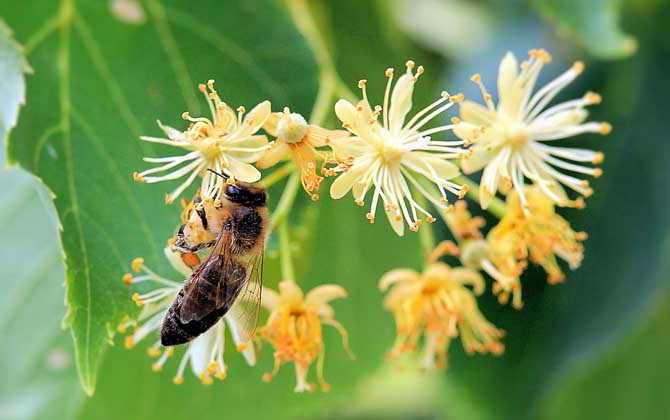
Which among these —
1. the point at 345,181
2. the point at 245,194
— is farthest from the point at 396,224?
the point at 245,194

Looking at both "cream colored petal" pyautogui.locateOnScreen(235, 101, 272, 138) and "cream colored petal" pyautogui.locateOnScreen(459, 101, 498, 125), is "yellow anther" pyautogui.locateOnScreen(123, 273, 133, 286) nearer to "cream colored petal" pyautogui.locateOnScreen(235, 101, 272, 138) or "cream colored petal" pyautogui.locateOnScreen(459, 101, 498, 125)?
"cream colored petal" pyautogui.locateOnScreen(235, 101, 272, 138)

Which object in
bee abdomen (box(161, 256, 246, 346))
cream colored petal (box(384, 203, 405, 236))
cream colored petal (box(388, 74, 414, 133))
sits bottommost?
bee abdomen (box(161, 256, 246, 346))

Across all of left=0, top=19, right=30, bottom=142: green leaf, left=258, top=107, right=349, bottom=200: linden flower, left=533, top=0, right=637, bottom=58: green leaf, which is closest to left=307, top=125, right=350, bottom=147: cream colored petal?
left=258, top=107, right=349, bottom=200: linden flower

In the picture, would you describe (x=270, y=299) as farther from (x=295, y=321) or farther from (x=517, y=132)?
(x=517, y=132)

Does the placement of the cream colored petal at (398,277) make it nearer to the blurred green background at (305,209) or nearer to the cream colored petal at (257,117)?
the blurred green background at (305,209)

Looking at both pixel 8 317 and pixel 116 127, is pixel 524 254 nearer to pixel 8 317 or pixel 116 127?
pixel 116 127

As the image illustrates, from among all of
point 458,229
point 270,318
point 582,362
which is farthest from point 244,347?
point 582,362
